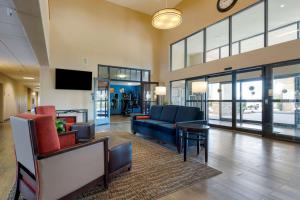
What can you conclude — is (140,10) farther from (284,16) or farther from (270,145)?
(270,145)

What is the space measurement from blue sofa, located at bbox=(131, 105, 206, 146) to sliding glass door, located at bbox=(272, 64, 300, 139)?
267cm

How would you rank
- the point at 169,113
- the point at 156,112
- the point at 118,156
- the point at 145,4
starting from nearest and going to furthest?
the point at 118,156 → the point at 169,113 → the point at 156,112 → the point at 145,4

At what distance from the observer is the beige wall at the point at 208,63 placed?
4.64 metres

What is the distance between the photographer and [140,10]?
28.8 ft

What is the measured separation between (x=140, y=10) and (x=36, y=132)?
354 inches

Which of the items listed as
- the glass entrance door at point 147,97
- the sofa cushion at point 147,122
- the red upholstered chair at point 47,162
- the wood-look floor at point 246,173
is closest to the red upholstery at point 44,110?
the wood-look floor at point 246,173

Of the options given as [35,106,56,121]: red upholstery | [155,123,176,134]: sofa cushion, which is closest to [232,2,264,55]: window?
[155,123,176,134]: sofa cushion

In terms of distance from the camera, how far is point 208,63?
6.77 metres

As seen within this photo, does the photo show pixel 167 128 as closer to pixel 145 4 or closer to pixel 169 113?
pixel 169 113

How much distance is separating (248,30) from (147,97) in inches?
216

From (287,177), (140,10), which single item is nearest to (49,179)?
(287,177)

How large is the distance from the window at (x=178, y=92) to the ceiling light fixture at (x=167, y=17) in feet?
13.8

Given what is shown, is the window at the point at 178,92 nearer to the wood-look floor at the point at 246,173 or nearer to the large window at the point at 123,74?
the large window at the point at 123,74

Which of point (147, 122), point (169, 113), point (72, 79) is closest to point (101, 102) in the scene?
point (72, 79)
